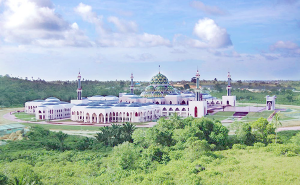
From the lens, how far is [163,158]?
82.8 feet

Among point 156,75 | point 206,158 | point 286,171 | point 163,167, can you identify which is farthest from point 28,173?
point 156,75

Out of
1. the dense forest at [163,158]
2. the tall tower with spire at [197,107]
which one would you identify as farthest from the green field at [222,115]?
the dense forest at [163,158]

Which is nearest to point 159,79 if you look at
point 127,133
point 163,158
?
point 127,133

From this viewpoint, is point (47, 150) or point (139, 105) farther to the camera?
point (139, 105)

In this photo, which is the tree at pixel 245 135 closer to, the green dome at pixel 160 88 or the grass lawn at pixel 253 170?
the grass lawn at pixel 253 170

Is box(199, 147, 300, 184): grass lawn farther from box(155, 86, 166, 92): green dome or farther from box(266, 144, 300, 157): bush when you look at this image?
box(155, 86, 166, 92): green dome

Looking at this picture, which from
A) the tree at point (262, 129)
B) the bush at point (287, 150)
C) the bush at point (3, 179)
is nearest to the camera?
the bush at point (3, 179)

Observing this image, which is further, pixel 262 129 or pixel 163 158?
pixel 262 129

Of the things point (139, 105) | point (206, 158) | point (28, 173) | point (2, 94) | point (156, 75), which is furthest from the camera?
point (2, 94)

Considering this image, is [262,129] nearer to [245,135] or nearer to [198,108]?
[245,135]

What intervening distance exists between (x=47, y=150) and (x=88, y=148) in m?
3.89

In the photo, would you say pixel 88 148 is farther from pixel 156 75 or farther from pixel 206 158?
pixel 156 75

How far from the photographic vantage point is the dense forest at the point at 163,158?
19625mm

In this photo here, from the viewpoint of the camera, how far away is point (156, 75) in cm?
7512
